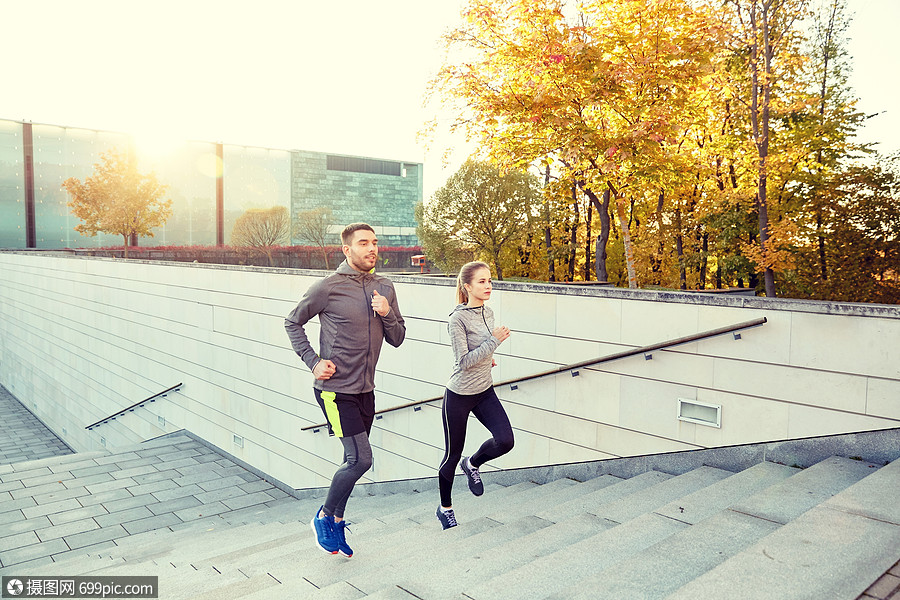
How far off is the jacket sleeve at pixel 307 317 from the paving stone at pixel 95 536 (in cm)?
463

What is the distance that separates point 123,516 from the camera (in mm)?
7684

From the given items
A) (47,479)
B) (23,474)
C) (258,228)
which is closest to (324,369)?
(47,479)

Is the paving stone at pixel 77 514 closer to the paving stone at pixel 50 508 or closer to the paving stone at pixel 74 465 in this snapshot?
the paving stone at pixel 50 508

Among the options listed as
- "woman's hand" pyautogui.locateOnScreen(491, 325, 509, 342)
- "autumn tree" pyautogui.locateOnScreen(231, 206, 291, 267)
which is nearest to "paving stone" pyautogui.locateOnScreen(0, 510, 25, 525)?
"woman's hand" pyautogui.locateOnScreen(491, 325, 509, 342)

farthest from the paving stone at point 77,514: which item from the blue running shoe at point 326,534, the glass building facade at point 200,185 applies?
the glass building facade at point 200,185

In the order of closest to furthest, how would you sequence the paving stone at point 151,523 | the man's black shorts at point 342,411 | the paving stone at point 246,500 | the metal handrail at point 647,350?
1. the man's black shorts at point 342,411
2. the metal handrail at point 647,350
3. the paving stone at point 151,523
4. the paving stone at point 246,500

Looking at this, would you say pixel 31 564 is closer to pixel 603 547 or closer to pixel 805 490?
pixel 603 547

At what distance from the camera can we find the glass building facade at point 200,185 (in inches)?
1373

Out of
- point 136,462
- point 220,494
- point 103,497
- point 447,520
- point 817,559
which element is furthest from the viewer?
point 136,462

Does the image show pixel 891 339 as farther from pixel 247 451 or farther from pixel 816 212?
pixel 816 212

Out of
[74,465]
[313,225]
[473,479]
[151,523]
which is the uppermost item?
[313,225]

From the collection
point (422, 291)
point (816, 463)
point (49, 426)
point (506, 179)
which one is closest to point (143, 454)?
point (422, 291)

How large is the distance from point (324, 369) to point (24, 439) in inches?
721

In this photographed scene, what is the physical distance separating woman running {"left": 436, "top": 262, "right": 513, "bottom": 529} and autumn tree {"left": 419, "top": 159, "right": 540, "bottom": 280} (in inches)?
743
